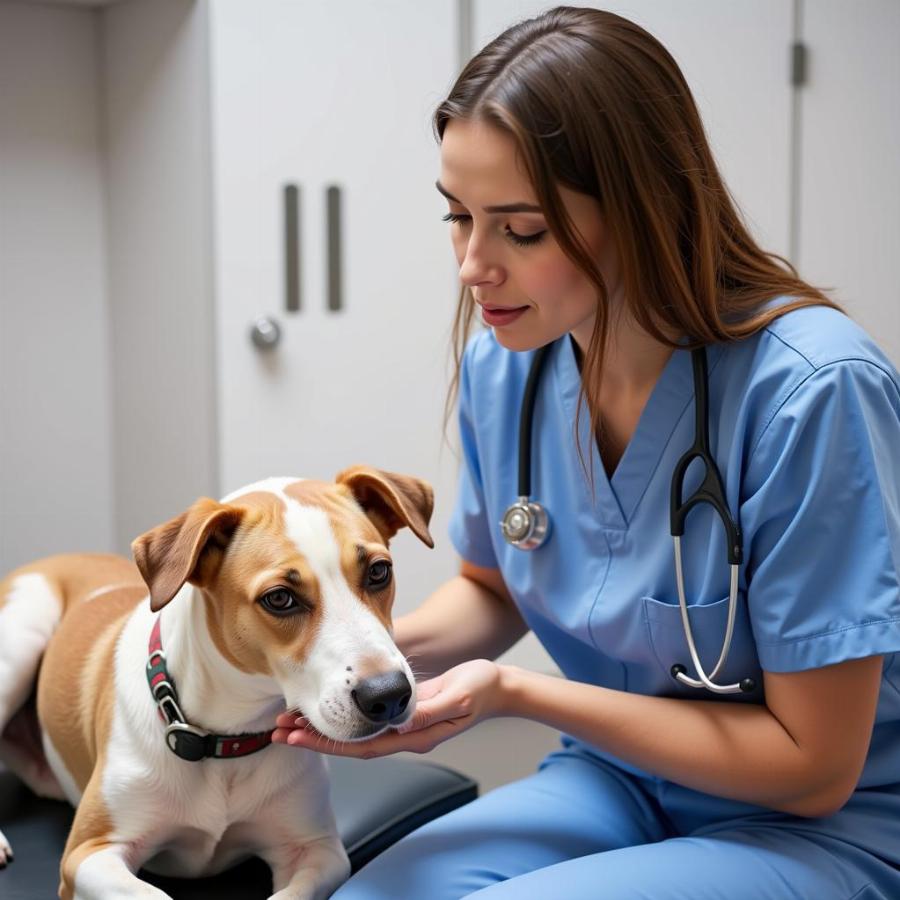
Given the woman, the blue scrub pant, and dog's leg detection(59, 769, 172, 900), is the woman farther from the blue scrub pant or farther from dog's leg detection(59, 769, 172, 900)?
dog's leg detection(59, 769, 172, 900)

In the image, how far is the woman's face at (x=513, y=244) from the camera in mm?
1299

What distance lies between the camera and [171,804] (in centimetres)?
137

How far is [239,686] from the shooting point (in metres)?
1.34

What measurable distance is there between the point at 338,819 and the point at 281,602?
479 millimetres

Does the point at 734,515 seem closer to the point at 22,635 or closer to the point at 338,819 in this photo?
the point at 338,819

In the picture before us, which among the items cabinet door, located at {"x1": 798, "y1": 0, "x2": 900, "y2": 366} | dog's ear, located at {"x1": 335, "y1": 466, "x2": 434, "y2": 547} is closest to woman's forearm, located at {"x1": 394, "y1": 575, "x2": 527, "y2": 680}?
dog's ear, located at {"x1": 335, "y1": 466, "x2": 434, "y2": 547}

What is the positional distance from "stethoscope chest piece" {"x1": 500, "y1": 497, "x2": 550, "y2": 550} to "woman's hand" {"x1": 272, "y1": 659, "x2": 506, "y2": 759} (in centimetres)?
22

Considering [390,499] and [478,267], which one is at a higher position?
[478,267]

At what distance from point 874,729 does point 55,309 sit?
2.30 m

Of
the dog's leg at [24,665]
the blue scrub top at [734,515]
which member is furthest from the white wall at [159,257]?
the blue scrub top at [734,515]

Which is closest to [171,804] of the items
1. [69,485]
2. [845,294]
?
[69,485]

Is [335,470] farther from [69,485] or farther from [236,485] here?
[69,485]

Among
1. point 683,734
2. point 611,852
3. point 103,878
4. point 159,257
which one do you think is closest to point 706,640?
point 683,734

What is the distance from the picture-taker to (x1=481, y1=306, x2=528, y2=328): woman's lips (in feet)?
4.50
